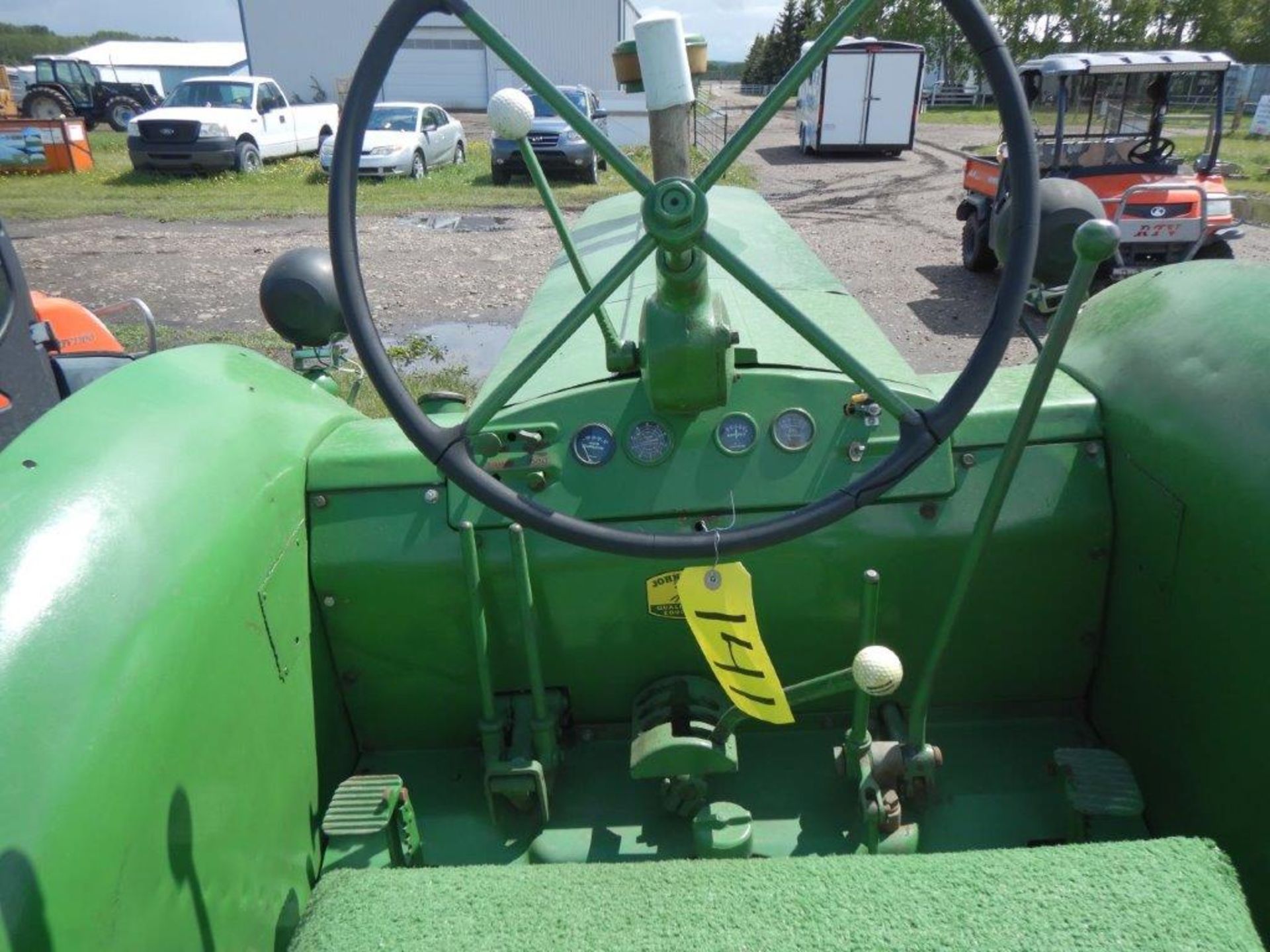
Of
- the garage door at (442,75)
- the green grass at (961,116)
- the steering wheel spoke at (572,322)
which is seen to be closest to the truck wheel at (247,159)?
the garage door at (442,75)

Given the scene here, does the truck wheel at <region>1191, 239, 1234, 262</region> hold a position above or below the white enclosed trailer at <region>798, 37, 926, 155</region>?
below

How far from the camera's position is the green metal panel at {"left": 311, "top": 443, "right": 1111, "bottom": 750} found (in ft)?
5.78

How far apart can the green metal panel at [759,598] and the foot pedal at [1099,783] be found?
0.25 metres

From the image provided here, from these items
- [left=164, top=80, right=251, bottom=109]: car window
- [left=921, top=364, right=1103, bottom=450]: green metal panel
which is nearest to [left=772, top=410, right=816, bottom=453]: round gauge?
[left=921, top=364, right=1103, bottom=450]: green metal panel

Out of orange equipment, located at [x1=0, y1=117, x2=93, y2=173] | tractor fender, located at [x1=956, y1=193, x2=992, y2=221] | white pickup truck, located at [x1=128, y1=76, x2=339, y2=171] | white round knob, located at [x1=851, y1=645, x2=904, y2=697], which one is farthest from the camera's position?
orange equipment, located at [x1=0, y1=117, x2=93, y2=173]

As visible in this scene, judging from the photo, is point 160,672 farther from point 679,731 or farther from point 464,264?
point 464,264

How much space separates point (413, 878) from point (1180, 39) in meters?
43.7

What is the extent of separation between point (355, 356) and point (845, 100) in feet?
43.1

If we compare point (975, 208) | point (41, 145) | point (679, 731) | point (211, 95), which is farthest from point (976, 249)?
point (41, 145)

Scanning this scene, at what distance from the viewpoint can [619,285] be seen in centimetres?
121

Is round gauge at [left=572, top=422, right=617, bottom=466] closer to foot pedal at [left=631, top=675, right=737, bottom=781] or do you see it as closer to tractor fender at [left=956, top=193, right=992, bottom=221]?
foot pedal at [left=631, top=675, right=737, bottom=781]

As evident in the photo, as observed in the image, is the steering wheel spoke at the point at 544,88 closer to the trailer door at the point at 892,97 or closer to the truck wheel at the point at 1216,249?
the truck wheel at the point at 1216,249

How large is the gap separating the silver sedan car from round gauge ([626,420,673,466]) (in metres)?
12.7

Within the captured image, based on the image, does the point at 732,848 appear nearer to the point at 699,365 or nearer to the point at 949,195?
the point at 699,365
